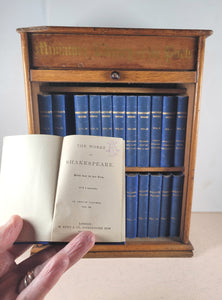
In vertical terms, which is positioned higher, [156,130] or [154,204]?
[156,130]

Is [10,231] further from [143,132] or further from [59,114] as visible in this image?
[143,132]

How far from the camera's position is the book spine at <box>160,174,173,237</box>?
1.02m

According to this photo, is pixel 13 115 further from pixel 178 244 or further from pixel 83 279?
pixel 178 244

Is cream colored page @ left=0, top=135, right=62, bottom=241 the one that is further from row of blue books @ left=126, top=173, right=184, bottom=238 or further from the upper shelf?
row of blue books @ left=126, top=173, right=184, bottom=238

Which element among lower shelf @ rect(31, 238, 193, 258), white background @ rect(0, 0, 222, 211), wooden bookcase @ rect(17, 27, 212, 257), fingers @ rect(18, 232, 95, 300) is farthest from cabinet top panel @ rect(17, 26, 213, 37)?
lower shelf @ rect(31, 238, 193, 258)

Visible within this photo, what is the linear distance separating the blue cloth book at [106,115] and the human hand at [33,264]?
518 mm

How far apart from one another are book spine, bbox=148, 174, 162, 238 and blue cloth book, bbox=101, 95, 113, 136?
31 centimetres

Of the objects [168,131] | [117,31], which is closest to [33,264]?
[168,131]

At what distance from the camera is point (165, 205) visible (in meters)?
1.05

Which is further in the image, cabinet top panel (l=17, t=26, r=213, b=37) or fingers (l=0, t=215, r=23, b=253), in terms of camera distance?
cabinet top panel (l=17, t=26, r=213, b=37)

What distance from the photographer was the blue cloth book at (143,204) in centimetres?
101

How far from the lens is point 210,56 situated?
3.76 ft

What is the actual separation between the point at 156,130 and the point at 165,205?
392 mm

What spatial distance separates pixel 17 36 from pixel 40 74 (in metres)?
0.49
